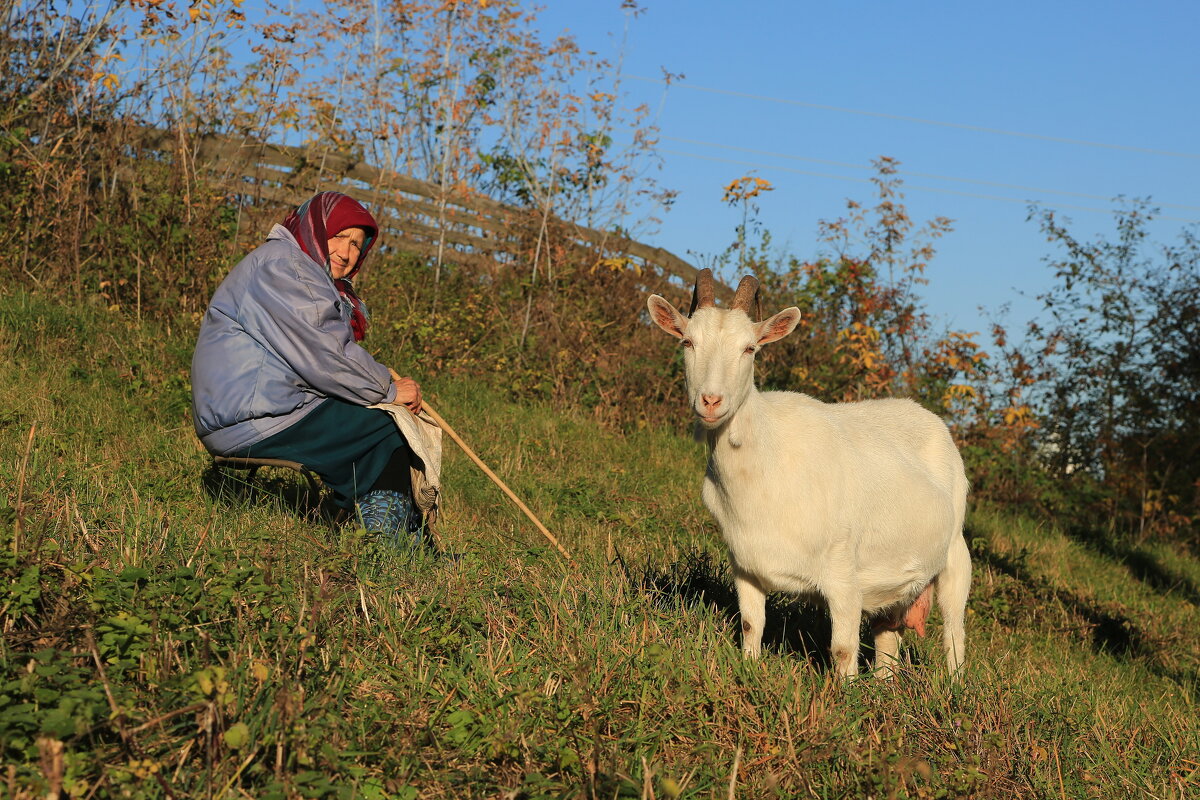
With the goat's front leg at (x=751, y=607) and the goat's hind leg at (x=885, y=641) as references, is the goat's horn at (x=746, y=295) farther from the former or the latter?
the goat's hind leg at (x=885, y=641)

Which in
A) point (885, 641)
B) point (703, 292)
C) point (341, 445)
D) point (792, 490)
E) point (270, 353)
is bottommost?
point (885, 641)

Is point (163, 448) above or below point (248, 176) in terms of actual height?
below

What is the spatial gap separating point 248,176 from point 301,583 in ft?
27.7

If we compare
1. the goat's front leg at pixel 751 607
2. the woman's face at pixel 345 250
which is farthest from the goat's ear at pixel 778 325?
the woman's face at pixel 345 250

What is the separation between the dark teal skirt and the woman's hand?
0.14 m

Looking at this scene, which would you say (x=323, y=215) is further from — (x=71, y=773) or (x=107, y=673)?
(x=71, y=773)

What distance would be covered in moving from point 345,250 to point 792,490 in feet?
9.84

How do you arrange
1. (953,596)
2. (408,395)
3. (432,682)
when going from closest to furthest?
(432,682)
(408,395)
(953,596)

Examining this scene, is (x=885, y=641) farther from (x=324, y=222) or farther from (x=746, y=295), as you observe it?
(x=324, y=222)

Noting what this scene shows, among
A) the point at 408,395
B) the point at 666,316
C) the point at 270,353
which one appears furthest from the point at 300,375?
the point at 666,316

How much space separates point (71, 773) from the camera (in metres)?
2.84

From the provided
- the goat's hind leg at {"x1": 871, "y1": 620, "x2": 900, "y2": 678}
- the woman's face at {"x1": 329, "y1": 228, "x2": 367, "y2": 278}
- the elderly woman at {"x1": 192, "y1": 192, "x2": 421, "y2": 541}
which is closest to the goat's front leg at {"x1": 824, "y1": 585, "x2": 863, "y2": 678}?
the goat's hind leg at {"x1": 871, "y1": 620, "x2": 900, "y2": 678}

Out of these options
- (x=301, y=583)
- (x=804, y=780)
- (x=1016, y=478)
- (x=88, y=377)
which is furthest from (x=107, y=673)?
(x=1016, y=478)

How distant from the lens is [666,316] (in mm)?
5492
